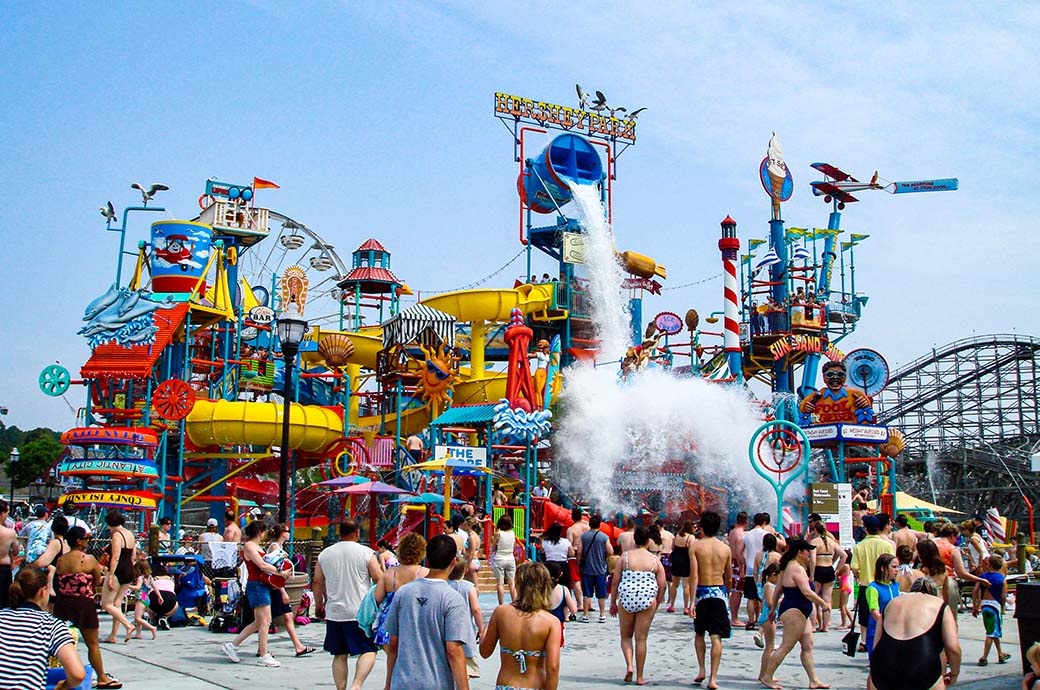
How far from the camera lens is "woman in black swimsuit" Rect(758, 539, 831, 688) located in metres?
9.35

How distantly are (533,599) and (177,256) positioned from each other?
28240 millimetres

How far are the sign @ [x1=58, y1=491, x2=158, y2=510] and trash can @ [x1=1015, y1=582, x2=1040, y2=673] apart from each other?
758 inches

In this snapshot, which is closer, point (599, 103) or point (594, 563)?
point (594, 563)

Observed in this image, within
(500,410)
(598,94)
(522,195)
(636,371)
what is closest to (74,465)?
(500,410)

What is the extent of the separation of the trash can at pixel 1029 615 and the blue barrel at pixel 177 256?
2670 cm

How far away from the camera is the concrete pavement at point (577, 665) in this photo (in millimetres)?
9656

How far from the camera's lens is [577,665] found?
10797mm

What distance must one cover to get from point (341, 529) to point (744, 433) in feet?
77.0

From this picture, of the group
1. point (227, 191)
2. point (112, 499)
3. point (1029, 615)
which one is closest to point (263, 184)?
point (227, 191)

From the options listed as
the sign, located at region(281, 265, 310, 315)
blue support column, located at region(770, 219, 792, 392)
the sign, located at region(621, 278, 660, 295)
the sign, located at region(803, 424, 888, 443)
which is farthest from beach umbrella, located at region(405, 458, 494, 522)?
blue support column, located at region(770, 219, 792, 392)

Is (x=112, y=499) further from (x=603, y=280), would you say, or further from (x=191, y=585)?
(x=603, y=280)

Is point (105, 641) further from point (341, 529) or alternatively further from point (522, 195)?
point (522, 195)

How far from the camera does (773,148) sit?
1699 inches

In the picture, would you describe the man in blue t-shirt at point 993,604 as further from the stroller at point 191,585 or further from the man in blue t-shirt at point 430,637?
the stroller at point 191,585
